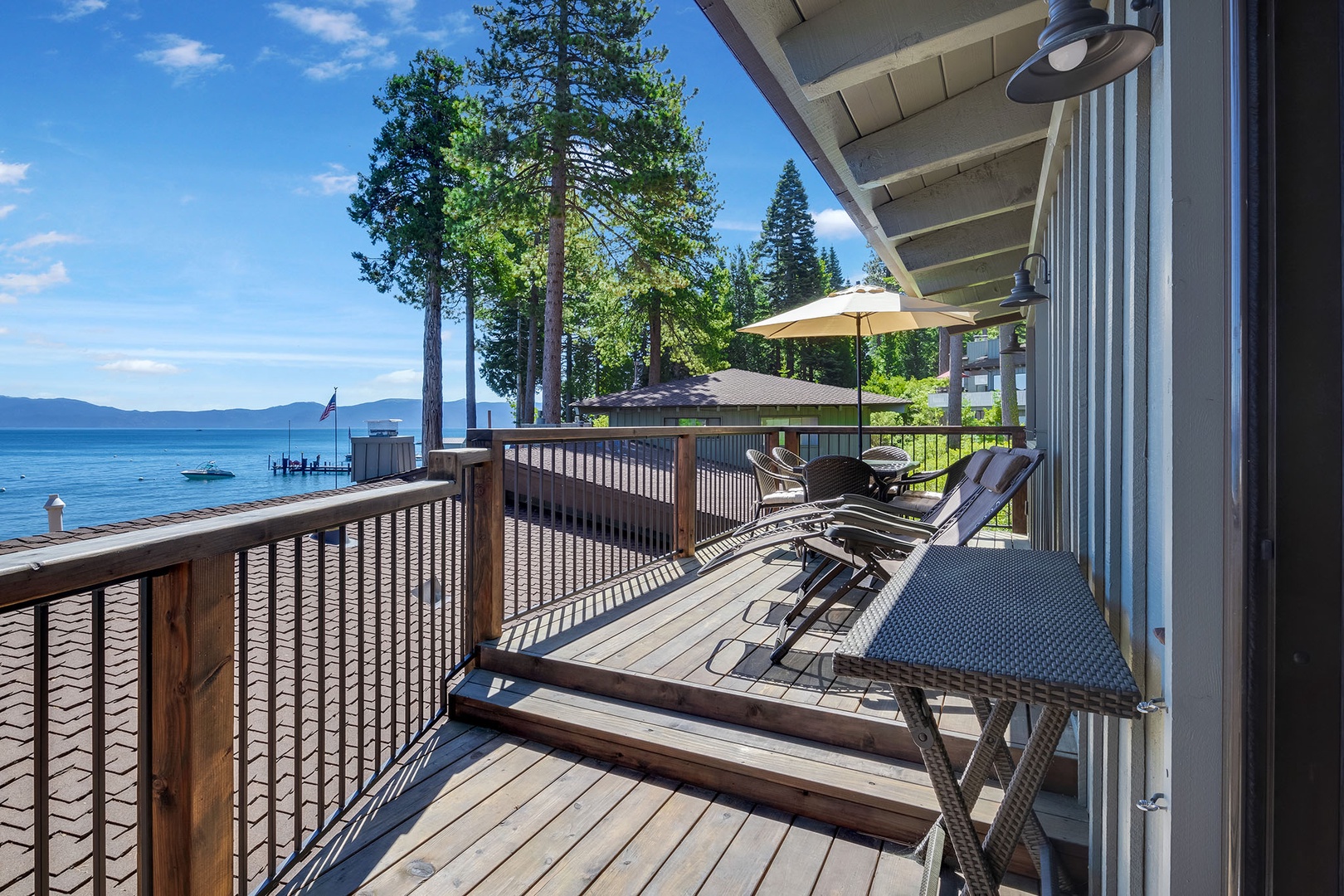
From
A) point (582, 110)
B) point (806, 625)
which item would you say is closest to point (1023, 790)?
point (806, 625)

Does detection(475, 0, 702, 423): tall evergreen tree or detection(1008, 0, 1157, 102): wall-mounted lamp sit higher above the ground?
detection(475, 0, 702, 423): tall evergreen tree

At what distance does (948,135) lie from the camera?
3234 millimetres

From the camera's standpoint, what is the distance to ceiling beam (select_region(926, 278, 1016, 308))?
7340 mm

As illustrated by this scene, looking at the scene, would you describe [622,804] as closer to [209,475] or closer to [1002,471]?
[1002,471]

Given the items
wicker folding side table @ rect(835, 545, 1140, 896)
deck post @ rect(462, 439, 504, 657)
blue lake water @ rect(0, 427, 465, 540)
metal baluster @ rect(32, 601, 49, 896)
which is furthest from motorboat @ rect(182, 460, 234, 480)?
wicker folding side table @ rect(835, 545, 1140, 896)

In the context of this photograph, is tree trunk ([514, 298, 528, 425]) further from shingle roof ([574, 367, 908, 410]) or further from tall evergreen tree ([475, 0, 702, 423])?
tall evergreen tree ([475, 0, 702, 423])

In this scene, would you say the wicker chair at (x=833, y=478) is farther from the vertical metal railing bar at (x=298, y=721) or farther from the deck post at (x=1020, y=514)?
the vertical metal railing bar at (x=298, y=721)

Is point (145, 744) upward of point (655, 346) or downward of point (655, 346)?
downward

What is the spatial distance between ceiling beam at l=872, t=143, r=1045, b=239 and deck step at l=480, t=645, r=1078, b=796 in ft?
11.0

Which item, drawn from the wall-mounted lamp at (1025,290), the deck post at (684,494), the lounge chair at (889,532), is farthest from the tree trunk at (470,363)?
the lounge chair at (889,532)

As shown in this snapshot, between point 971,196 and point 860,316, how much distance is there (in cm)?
137

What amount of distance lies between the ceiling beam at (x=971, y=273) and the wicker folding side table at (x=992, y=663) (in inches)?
190

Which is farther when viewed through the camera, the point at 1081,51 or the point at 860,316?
the point at 860,316

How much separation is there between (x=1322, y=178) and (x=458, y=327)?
36.5 meters
